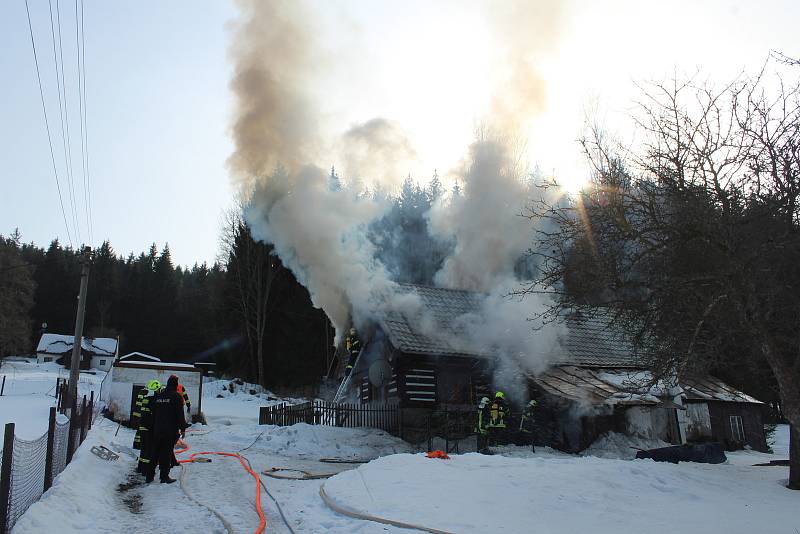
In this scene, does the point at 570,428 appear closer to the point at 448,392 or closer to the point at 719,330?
the point at 448,392

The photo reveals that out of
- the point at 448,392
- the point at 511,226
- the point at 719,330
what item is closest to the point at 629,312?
the point at 719,330

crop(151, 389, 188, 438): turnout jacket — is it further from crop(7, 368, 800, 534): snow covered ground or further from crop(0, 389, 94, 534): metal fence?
crop(0, 389, 94, 534): metal fence

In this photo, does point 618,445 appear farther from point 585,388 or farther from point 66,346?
point 66,346

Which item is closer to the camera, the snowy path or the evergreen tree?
the snowy path

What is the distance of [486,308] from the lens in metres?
22.6

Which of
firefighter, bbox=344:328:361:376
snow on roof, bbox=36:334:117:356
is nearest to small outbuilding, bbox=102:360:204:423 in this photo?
firefighter, bbox=344:328:361:376

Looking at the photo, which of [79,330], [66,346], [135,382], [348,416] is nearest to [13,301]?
[66,346]

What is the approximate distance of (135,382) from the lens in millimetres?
23031

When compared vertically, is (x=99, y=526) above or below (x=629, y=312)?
below

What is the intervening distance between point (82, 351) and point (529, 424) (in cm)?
6340

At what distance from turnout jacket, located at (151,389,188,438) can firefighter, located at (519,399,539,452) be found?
34.3 feet

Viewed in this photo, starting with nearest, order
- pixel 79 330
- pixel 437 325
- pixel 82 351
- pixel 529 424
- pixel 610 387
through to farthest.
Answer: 1. pixel 529 424
2. pixel 610 387
3. pixel 79 330
4. pixel 437 325
5. pixel 82 351

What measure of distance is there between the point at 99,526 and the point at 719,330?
1021 centimetres

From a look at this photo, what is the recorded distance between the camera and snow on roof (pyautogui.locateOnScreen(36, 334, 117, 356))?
216ft
